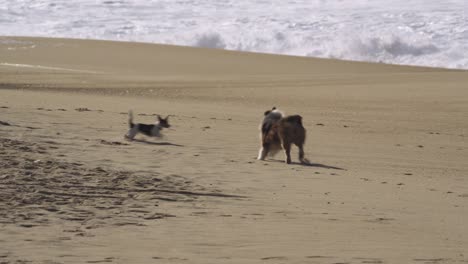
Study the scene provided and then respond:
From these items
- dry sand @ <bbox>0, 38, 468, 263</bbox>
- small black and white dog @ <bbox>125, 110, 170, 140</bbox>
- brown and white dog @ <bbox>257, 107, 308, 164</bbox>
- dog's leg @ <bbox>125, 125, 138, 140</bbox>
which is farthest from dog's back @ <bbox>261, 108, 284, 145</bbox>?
dog's leg @ <bbox>125, 125, 138, 140</bbox>

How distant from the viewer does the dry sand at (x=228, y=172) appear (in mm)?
7027

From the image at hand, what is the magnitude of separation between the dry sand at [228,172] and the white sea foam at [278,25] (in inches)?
182

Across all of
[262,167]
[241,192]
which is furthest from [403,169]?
[241,192]

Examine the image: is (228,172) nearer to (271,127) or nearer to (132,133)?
(271,127)

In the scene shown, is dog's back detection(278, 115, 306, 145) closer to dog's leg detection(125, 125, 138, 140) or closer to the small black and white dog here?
the small black and white dog

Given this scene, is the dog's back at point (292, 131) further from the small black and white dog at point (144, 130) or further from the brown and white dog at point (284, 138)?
the small black and white dog at point (144, 130)

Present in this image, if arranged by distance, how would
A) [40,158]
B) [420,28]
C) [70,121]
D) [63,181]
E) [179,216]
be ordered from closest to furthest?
[179,216] → [63,181] → [40,158] → [70,121] → [420,28]

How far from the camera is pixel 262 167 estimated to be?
11.1m

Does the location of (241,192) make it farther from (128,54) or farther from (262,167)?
(128,54)

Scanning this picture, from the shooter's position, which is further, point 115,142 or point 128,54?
point 128,54

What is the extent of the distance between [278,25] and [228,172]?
65.1 ft

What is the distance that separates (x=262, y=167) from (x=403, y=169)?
158cm

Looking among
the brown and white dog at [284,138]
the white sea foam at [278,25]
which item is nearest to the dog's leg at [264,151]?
the brown and white dog at [284,138]

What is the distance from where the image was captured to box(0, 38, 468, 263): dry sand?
7027mm
